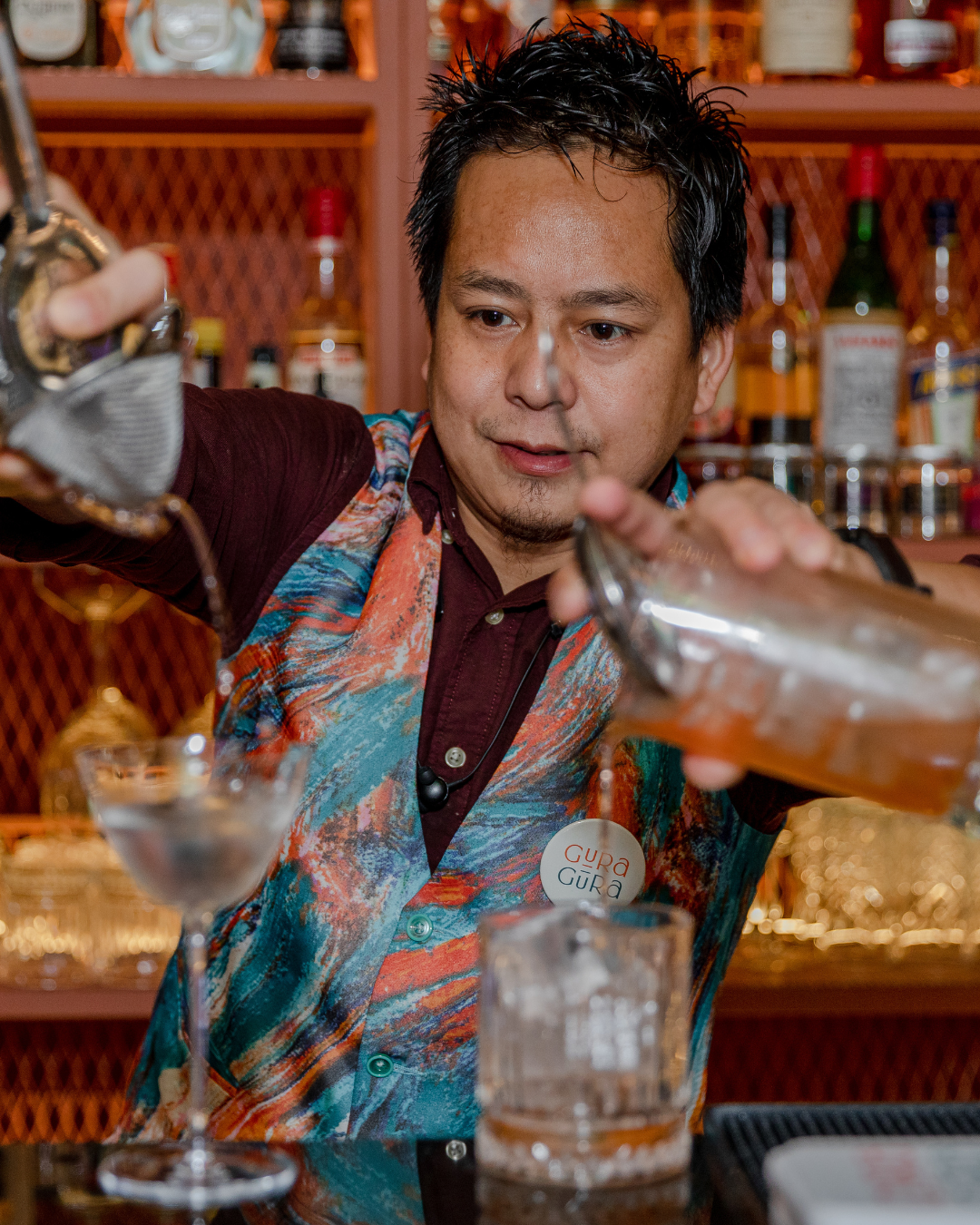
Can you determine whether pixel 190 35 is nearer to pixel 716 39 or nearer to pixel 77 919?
pixel 716 39

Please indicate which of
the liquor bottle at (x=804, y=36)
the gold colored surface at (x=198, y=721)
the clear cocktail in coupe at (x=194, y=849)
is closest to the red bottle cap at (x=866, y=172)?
the liquor bottle at (x=804, y=36)

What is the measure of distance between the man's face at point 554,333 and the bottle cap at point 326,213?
49 cm

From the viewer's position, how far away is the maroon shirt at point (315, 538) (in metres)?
1.18

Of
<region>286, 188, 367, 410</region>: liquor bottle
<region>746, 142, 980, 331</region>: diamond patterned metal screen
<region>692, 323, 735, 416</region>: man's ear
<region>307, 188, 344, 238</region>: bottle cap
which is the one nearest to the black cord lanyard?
<region>692, 323, 735, 416</region>: man's ear

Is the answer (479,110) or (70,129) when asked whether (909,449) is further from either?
(70,129)

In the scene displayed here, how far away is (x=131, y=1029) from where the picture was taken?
81.6 inches

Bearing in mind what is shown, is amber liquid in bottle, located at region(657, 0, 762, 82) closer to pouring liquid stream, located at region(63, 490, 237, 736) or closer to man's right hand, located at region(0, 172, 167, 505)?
pouring liquid stream, located at region(63, 490, 237, 736)

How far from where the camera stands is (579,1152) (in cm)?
63

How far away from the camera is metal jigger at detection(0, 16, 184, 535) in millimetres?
653

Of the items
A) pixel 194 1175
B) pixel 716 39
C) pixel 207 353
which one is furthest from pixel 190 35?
pixel 194 1175

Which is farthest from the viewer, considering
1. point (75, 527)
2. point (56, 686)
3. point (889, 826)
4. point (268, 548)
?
point (56, 686)

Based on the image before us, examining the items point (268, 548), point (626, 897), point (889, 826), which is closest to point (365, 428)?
point (268, 548)

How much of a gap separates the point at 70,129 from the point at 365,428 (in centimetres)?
70

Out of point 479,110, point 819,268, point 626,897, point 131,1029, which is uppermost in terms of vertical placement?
point 479,110
